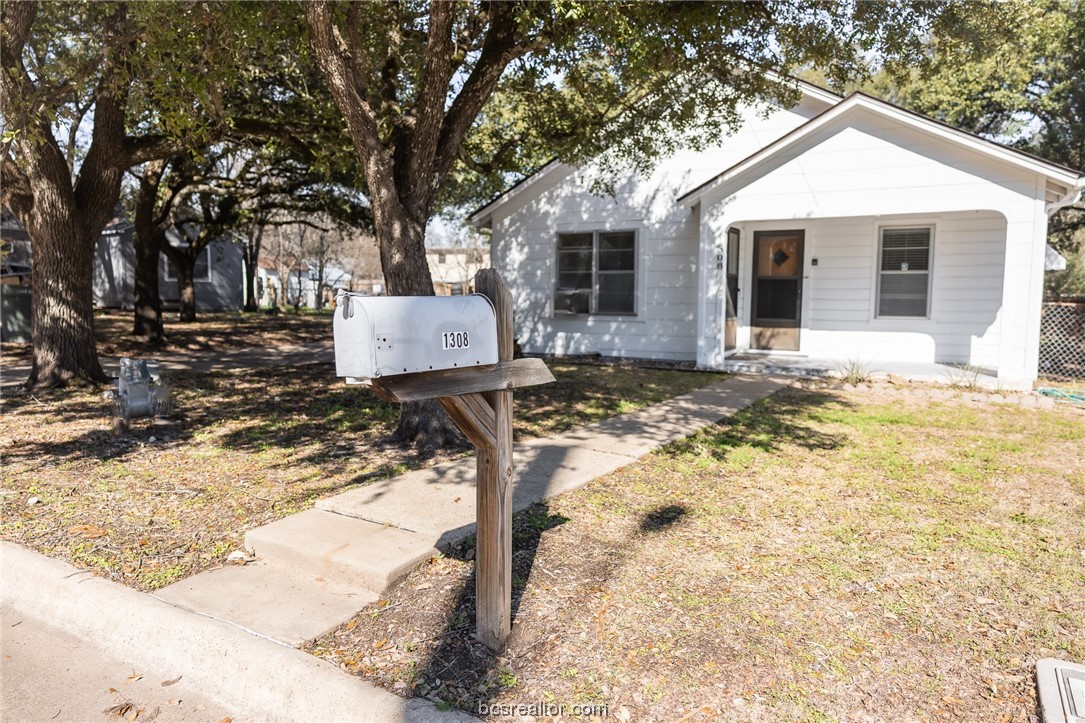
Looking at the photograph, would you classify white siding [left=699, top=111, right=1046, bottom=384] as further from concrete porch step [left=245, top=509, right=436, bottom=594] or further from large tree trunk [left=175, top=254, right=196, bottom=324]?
large tree trunk [left=175, top=254, right=196, bottom=324]

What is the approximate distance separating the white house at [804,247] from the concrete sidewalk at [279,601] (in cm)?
772

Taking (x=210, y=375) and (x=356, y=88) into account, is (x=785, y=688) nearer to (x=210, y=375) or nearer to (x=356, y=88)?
(x=356, y=88)

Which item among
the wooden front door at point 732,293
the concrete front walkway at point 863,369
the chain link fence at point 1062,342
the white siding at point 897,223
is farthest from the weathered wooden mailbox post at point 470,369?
the chain link fence at point 1062,342

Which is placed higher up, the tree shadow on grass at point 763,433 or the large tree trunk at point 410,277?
the large tree trunk at point 410,277

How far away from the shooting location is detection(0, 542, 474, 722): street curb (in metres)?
2.80

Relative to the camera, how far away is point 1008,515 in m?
4.86

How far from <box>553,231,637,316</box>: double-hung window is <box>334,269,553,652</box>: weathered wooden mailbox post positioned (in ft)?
35.2

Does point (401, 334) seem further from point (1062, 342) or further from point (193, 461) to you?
point (1062, 342)

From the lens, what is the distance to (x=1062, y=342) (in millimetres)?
11734

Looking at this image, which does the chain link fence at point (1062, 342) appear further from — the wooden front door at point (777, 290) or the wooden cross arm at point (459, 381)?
the wooden cross arm at point (459, 381)

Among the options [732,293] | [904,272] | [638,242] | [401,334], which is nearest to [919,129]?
[904,272]

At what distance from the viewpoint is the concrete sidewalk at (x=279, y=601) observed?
2.91 metres

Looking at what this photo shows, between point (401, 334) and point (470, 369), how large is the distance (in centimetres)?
45

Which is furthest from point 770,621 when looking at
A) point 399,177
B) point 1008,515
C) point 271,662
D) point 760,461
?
point 399,177
